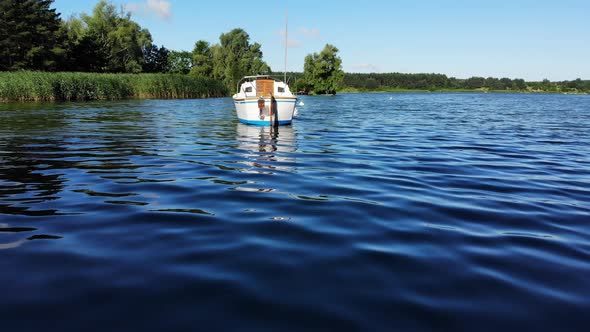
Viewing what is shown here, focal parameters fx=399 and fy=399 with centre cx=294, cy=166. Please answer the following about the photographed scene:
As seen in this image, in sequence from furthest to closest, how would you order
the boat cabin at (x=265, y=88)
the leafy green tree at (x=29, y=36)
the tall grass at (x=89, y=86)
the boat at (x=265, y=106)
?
1. the leafy green tree at (x=29, y=36)
2. the tall grass at (x=89, y=86)
3. the boat cabin at (x=265, y=88)
4. the boat at (x=265, y=106)

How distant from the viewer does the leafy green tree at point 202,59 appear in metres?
97.8

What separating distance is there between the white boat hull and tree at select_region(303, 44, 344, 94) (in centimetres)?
8598

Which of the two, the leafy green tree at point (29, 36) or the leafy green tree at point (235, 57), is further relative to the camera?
the leafy green tree at point (235, 57)

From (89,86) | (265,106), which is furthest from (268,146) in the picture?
(89,86)

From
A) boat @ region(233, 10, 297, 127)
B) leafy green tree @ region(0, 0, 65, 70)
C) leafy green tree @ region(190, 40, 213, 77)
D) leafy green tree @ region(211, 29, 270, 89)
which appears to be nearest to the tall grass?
leafy green tree @ region(0, 0, 65, 70)

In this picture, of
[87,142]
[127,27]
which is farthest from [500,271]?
[127,27]

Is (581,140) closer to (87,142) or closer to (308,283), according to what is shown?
(308,283)

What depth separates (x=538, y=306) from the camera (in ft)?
10.7

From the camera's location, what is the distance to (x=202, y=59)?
100250 mm

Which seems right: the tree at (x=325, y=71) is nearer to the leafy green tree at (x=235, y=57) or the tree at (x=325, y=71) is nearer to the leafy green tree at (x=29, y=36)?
the leafy green tree at (x=235, y=57)

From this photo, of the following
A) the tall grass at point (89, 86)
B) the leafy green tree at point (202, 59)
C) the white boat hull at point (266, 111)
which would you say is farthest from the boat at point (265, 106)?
the leafy green tree at point (202, 59)

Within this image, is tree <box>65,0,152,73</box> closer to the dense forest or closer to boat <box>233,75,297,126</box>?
the dense forest

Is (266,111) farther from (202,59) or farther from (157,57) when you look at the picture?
(157,57)

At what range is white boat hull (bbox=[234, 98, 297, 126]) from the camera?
2014 centimetres
